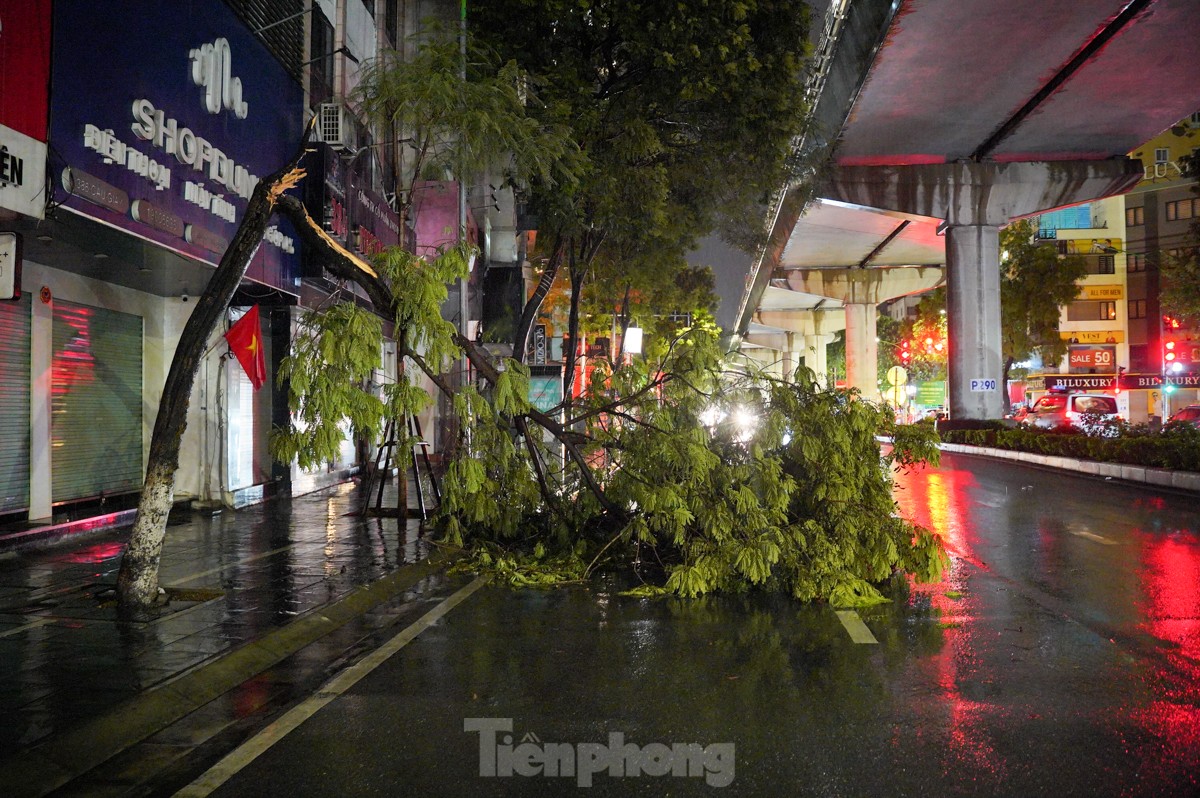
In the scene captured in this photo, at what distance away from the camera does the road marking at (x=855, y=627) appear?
7.00 m

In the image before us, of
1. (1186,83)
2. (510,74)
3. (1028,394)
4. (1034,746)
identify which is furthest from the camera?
(1028,394)

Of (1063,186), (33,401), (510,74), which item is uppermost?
(1063,186)

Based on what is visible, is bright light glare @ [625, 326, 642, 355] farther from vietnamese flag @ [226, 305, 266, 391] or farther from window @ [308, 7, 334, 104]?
vietnamese flag @ [226, 305, 266, 391]

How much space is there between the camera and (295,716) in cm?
525

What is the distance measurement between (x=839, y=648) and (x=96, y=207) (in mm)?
8171

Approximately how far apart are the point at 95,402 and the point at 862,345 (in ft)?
171

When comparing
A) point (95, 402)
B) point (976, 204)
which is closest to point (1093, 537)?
point (95, 402)

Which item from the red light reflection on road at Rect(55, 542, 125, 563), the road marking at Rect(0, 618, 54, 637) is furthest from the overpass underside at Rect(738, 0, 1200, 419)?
the road marking at Rect(0, 618, 54, 637)

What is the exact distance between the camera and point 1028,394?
80438mm

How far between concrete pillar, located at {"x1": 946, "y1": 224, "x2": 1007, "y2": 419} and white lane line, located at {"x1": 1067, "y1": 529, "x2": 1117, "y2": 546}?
24184mm

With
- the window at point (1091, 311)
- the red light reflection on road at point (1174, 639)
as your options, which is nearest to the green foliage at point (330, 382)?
the red light reflection on road at point (1174, 639)

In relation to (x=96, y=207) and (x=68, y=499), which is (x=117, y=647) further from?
(x=68, y=499)

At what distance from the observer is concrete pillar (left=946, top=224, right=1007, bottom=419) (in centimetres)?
3597

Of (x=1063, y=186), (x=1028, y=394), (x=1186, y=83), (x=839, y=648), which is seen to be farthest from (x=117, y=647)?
(x=1028, y=394)
